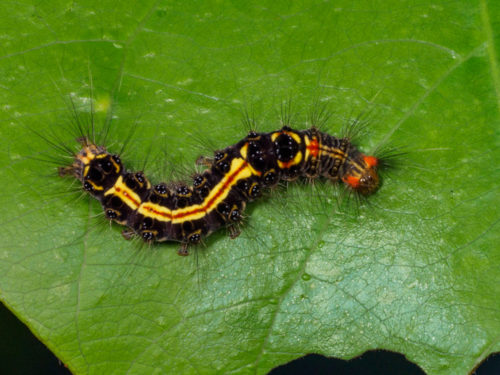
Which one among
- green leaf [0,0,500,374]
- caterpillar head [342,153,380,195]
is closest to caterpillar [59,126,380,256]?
caterpillar head [342,153,380,195]

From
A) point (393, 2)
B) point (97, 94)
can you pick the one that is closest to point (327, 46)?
point (393, 2)

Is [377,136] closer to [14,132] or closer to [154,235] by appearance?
[154,235]

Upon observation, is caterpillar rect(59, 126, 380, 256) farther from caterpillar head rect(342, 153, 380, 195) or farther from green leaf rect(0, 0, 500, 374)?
green leaf rect(0, 0, 500, 374)

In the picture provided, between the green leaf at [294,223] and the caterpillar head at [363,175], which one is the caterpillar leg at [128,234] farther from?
the caterpillar head at [363,175]

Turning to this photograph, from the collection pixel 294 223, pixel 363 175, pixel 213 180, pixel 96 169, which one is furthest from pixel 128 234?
pixel 363 175

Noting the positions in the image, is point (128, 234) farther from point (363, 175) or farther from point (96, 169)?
point (363, 175)

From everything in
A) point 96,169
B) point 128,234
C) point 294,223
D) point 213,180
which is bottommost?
point 294,223
